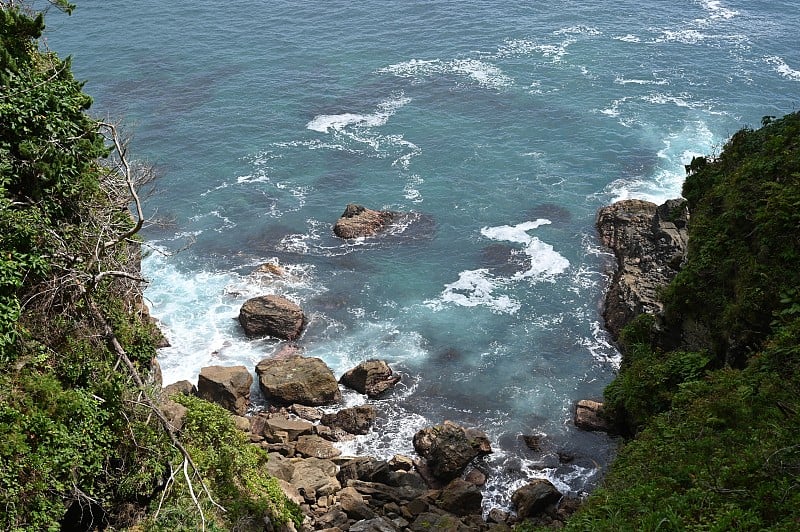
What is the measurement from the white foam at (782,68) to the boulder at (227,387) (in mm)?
64667

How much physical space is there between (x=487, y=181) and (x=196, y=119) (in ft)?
99.3

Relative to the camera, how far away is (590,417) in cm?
3975

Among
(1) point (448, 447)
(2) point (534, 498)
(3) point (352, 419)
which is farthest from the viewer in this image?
(3) point (352, 419)

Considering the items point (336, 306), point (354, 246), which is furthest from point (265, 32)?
point (336, 306)

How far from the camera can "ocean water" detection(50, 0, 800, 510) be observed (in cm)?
4462

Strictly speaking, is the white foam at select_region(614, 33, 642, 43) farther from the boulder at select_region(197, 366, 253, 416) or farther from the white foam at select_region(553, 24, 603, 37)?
the boulder at select_region(197, 366, 253, 416)

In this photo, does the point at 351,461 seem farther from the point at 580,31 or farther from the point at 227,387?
the point at 580,31

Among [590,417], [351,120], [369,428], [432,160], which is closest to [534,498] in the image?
[590,417]

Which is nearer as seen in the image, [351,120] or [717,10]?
[351,120]

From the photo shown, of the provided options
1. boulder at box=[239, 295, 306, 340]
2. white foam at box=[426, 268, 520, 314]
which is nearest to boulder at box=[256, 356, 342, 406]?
boulder at box=[239, 295, 306, 340]

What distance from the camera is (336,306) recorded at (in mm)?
49344

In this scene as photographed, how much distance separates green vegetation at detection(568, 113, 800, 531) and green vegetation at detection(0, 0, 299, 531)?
13781 mm

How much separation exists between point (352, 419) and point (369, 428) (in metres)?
1.08

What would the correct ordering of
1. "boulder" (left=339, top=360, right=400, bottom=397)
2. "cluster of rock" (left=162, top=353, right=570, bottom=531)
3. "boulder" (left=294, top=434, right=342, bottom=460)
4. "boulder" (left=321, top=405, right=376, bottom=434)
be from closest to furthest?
"cluster of rock" (left=162, top=353, right=570, bottom=531) → "boulder" (left=294, top=434, right=342, bottom=460) → "boulder" (left=321, top=405, right=376, bottom=434) → "boulder" (left=339, top=360, right=400, bottom=397)
